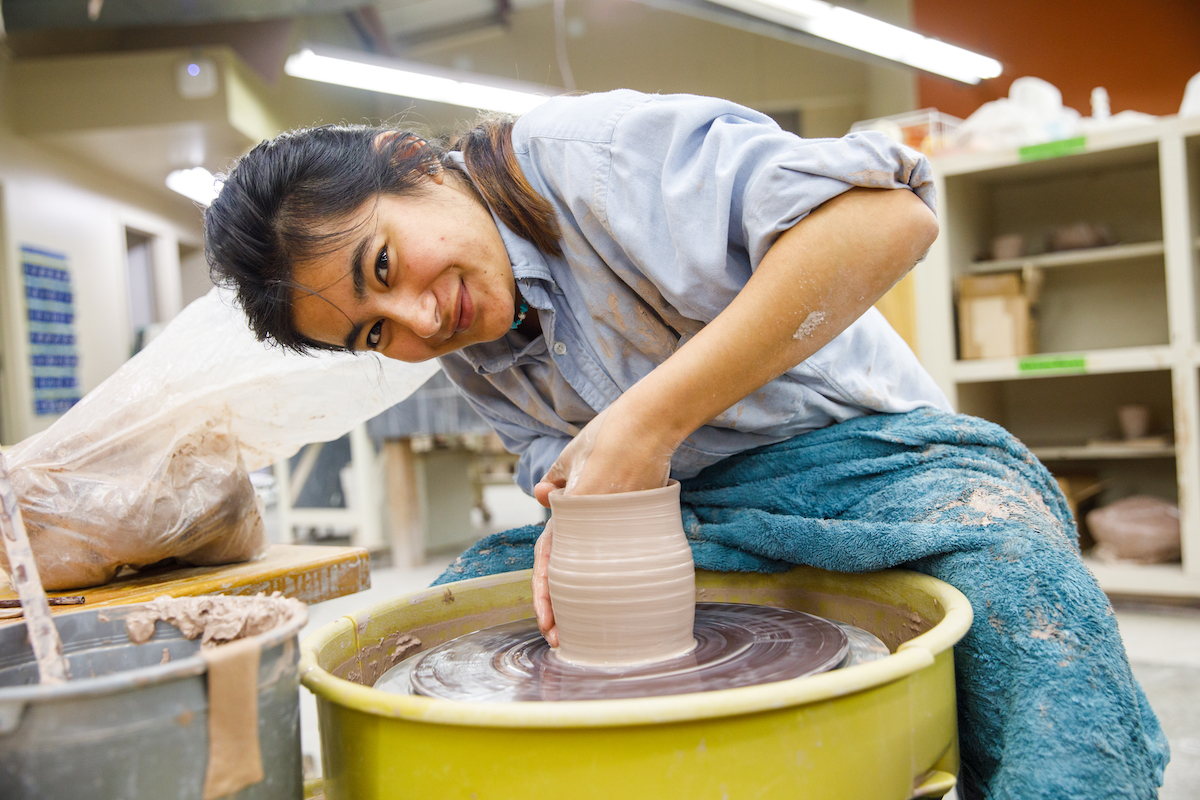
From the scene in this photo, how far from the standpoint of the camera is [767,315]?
0.84m

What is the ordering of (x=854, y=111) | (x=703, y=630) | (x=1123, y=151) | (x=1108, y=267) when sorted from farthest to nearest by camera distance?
(x=854, y=111)
(x=1108, y=267)
(x=1123, y=151)
(x=703, y=630)

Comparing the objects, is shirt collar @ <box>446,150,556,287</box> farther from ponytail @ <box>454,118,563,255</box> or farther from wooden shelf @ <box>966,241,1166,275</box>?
wooden shelf @ <box>966,241,1166,275</box>

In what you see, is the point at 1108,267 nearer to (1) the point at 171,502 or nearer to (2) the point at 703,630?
(2) the point at 703,630

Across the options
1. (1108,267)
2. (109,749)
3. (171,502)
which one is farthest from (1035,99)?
(109,749)

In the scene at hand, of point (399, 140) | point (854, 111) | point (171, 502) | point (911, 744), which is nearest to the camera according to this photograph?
point (911, 744)

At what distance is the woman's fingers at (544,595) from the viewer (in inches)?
35.7

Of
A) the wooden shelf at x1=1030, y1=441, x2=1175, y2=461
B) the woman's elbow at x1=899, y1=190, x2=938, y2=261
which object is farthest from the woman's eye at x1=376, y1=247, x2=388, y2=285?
the wooden shelf at x1=1030, y1=441, x2=1175, y2=461

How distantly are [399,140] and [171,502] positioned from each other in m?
0.62

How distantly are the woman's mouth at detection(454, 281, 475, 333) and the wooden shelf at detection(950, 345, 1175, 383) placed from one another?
2.43m

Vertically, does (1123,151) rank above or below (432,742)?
above

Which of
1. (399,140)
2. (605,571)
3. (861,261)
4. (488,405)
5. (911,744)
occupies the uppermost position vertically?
(399,140)

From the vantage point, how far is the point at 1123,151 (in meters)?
2.96

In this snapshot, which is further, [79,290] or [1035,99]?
[79,290]

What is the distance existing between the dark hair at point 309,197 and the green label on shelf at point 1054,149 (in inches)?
97.1
